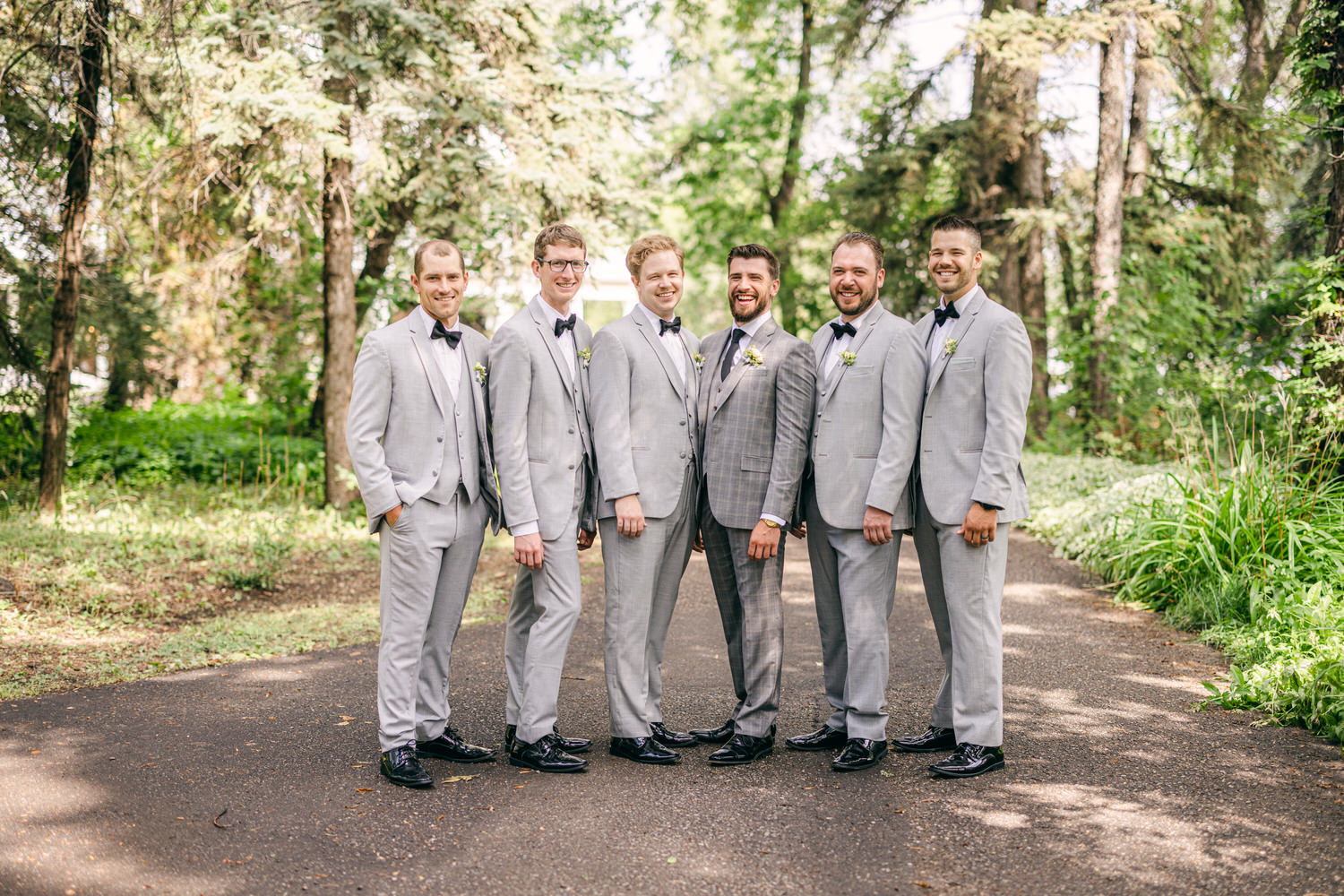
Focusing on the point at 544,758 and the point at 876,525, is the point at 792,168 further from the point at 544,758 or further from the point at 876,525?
the point at 544,758

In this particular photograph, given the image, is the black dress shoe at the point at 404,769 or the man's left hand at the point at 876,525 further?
the man's left hand at the point at 876,525

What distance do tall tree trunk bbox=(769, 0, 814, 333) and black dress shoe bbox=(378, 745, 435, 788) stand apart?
56.9 ft

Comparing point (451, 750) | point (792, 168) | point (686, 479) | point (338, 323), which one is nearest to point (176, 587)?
point (338, 323)

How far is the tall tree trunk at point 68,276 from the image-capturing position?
870 cm

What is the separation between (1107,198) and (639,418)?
37.7ft

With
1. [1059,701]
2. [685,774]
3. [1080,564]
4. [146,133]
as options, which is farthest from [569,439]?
[146,133]

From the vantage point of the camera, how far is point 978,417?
420 centimetres

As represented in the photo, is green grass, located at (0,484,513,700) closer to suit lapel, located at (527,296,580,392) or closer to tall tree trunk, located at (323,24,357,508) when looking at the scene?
tall tree trunk, located at (323,24,357,508)

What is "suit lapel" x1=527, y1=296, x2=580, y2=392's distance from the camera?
4.25 m

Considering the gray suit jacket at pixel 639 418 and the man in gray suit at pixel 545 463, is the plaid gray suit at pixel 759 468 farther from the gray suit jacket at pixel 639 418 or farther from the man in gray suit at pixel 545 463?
the man in gray suit at pixel 545 463

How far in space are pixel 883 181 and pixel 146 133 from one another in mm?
10810

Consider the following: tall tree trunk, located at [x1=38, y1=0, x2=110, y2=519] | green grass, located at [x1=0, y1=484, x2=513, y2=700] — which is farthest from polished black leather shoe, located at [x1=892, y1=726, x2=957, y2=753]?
tall tree trunk, located at [x1=38, y1=0, x2=110, y2=519]

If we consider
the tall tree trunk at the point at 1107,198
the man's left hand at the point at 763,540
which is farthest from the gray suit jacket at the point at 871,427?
the tall tree trunk at the point at 1107,198

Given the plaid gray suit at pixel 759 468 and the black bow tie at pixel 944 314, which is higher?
the black bow tie at pixel 944 314
